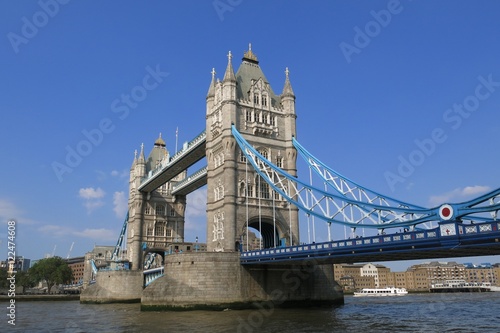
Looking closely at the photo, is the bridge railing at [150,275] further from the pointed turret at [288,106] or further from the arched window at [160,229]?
the pointed turret at [288,106]

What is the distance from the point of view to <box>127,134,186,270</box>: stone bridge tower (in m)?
78.3

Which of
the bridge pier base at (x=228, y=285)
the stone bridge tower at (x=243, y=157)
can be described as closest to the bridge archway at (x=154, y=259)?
the stone bridge tower at (x=243, y=157)

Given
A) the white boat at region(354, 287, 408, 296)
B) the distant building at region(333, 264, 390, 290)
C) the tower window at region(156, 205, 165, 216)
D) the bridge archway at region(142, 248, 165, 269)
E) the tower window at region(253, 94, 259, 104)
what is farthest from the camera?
the distant building at region(333, 264, 390, 290)

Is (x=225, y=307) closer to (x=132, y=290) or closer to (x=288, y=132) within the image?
(x=288, y=132)

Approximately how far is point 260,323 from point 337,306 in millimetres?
17916

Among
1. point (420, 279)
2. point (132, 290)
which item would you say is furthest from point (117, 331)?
point (420, 279)

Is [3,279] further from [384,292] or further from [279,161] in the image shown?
[384,292]

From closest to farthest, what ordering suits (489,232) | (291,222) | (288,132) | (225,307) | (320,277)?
(489,232), (225,307), (320,277), (291,222), (288,132)

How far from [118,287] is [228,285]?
3258 centimetres

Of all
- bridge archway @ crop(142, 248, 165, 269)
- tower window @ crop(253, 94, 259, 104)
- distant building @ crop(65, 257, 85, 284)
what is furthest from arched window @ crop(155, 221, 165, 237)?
distant building @ crop(65, 257, 85, 284)

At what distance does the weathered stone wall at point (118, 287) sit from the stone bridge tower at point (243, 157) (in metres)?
23.6

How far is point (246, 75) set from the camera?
53.3 m

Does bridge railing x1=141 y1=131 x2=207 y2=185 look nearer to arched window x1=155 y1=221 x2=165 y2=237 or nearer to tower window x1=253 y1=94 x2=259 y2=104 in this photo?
tower window x1=253 y1=94 x2=259 y2=104

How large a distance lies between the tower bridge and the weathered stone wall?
4100 mm
